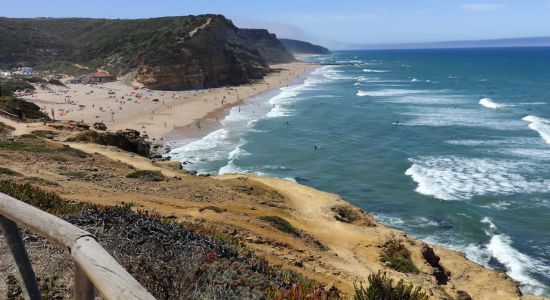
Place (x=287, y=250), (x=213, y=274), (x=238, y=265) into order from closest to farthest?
(x=213, y=274) < (x=238, y=265) < (x=287, y=250)

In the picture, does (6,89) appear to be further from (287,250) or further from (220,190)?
(287,250)

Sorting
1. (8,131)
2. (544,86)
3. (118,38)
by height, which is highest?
(118,38)

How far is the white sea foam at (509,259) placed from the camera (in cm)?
1806

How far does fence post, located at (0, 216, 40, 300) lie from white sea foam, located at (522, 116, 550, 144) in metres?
44.1

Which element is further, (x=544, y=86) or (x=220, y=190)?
(x=544, y=86)

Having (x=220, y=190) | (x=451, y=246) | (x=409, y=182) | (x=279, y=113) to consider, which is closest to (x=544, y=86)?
(x=279, y=113)

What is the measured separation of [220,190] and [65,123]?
20.4m

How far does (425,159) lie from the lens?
35.8 metres

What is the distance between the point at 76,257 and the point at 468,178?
1223 inches

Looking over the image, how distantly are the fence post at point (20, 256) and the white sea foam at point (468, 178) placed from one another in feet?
85.5

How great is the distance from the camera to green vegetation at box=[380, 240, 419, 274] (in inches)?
622

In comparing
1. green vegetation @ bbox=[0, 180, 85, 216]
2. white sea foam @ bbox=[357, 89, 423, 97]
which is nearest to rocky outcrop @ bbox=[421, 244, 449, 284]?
green vegetation @ bbox=[0, 180, 85, 216]

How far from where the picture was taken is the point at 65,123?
117ft

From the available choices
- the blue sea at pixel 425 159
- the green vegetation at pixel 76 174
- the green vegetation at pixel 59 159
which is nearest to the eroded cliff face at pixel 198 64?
the blue sea at pixel 425 159
